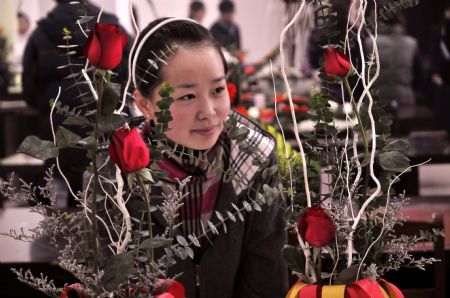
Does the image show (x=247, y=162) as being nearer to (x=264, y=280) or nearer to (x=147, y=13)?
(x=264, y=280)

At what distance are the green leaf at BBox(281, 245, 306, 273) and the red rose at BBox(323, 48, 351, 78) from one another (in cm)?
27

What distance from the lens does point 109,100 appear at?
1.19 meters

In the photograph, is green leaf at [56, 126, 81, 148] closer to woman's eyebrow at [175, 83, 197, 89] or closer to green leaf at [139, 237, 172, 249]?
green leaf at [139, 237, 172, 249]

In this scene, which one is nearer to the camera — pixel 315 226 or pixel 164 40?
pixel 315 226

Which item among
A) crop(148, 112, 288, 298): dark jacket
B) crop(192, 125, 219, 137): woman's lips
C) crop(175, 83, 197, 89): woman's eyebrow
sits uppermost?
crop(175, 83, 197, 89): woman's eyebrow

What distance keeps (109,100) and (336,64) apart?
1.08ft

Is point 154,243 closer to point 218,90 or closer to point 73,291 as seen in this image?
point 73,291

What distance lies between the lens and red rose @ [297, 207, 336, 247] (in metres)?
1.23

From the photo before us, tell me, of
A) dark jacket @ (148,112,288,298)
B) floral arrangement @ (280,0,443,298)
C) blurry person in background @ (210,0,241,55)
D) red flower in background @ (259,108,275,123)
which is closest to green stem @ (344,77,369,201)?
floral arrangement @ (280,0,443,298)

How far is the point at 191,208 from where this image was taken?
189 cm

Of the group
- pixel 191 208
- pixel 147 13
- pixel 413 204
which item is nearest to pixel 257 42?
pixel 147 13

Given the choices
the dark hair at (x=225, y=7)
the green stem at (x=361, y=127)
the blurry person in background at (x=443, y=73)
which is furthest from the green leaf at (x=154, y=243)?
the dark hair at (x=225, y=7)

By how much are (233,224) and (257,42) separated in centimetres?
1275

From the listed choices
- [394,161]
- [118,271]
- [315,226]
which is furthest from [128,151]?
[394,161]
